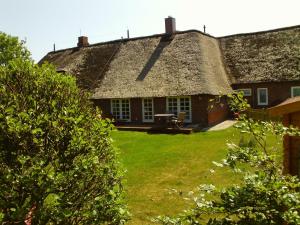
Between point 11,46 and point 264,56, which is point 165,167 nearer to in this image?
point 264,56

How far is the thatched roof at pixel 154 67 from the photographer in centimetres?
2942

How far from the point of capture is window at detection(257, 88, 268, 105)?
101 ft

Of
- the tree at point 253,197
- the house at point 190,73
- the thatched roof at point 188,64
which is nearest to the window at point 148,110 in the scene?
the house at point 190,73

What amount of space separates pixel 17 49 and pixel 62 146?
50.3m

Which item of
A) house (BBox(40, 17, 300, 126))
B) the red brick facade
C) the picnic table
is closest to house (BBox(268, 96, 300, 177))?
the red brick facade

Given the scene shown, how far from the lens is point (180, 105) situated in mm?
29438

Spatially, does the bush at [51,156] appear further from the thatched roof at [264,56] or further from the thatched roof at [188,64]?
the thatched roof at [264,56]

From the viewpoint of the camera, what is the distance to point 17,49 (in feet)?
172

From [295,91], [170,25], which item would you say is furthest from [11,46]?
[295,91]

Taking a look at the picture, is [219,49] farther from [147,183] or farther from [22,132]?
[22,132]

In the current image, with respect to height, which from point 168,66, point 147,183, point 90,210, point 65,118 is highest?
point 168,66

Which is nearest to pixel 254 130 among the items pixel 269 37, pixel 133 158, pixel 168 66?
pixel 133 158

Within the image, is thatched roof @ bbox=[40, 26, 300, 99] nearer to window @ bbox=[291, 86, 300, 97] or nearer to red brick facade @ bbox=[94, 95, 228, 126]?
red brick facade @ bbox=[94, 95, 228, 126]

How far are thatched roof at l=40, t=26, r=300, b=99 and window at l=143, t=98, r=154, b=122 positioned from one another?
2.83 feet
